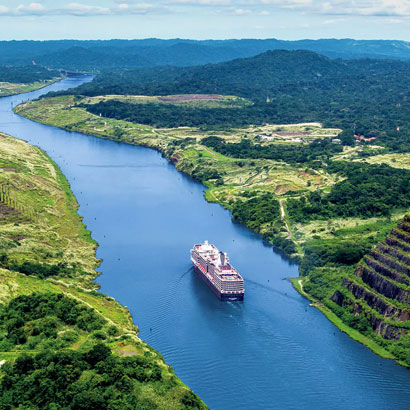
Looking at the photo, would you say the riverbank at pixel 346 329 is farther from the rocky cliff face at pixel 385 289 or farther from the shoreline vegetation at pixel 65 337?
the shoreline vegetation at pixel 65 337

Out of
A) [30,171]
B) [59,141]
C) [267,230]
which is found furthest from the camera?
[59,141]

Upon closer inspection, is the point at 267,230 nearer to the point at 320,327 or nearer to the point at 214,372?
the point at 320,327

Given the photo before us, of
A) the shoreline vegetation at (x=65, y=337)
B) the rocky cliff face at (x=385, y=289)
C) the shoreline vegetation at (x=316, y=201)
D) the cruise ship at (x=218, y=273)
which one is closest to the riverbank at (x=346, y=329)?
the shoreline vegetation at (x=316, y=201)

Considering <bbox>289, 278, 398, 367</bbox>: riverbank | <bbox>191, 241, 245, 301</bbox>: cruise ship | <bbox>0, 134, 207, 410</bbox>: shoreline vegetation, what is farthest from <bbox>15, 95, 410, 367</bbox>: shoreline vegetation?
<bbox>0, 134, 207, 410</bbox>: shoreline vegetation

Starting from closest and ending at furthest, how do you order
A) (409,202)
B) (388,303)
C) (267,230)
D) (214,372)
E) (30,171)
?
(214,372), (388,303), (267,230), (409,202), (30,171)

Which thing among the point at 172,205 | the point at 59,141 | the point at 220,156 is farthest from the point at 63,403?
the point at 59,141

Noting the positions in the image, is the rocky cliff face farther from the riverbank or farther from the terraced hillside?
the riverbank

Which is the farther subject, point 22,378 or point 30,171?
point 30,171

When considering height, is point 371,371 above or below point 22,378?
below
